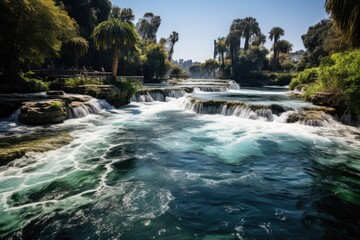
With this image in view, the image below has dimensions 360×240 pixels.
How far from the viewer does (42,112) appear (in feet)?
55.2

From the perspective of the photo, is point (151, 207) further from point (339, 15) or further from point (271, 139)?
point (339, 15)

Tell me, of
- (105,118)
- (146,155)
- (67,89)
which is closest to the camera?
(146,155)

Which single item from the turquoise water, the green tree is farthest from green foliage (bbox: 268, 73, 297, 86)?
the turquoise water

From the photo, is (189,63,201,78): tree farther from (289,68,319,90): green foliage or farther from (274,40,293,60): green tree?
(289,68,319,90): green foliage

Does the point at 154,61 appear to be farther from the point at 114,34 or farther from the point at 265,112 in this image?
the point at 265,112

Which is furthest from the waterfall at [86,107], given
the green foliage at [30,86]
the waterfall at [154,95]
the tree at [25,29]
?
the tree at [25,29]

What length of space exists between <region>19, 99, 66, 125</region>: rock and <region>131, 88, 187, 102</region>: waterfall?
44.0 ft

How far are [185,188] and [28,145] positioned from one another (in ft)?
26.3

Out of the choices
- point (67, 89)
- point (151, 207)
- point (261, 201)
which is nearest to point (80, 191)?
point (151, 207)

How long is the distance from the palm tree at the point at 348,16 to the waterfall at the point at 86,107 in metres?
17.9

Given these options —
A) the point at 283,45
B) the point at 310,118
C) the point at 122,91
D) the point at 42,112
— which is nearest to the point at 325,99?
the point at 310,118

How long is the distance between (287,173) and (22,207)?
9.07 meters

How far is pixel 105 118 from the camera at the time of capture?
805 inches

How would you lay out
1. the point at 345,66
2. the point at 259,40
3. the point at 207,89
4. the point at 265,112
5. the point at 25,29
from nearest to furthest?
the point at 345,66 → the point at 265,112 → the point at 25,29 → the point at 207,89 → the point at 259,40
